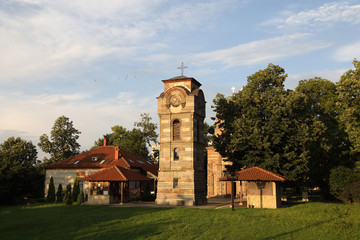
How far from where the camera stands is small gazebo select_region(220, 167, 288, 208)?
26.6 meters

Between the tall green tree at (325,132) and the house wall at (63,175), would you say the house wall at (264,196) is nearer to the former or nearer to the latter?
the tall green tree at (325,132)

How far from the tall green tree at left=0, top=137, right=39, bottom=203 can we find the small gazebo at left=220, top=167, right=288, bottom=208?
87.4 ft

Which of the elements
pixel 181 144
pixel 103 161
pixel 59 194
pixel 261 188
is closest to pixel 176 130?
pixel 181 144

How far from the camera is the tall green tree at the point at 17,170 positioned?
37531 millimetres

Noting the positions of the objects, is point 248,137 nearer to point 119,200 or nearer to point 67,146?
point 119,200

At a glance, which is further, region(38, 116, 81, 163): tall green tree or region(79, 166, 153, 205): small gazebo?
region(38, 116, 81, 163): tall green tree

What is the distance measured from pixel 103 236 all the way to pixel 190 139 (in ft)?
51.3

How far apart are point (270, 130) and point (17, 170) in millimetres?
30287

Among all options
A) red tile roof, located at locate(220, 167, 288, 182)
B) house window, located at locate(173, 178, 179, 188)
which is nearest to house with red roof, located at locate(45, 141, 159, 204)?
house window, located at locate(173, 178, 179, 188)

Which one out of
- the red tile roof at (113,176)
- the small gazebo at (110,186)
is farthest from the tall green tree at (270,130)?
the small gazebo at (110,186)

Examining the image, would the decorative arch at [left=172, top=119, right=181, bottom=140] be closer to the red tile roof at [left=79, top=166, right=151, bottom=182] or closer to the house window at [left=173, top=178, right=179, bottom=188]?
the house window at [left=173, top=178, right=179, bottom=188]

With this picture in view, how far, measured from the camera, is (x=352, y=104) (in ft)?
99.6

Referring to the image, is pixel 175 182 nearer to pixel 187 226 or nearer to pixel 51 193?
pixel 187 226

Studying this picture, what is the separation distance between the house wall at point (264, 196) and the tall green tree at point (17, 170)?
27858 mm
